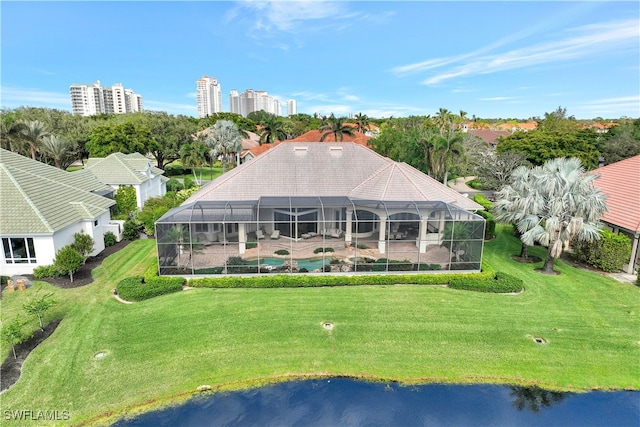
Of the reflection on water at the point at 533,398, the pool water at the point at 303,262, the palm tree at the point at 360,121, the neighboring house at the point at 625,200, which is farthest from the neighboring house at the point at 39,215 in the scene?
the palm tree at the point at 360,121

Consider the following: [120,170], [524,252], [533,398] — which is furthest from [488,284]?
[120,170]

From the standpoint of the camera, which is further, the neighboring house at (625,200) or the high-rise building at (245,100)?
the high-rise building at (245,100)

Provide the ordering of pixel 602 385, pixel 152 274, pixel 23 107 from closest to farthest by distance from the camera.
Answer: pixel 602 385 → pixel 152 274 → pixel 23 107

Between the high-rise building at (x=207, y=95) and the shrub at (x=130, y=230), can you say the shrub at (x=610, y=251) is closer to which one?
the shrub at (x=130, y=230)

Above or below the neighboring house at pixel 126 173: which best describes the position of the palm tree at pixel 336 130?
above

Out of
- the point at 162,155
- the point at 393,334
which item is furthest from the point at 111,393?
the point at 162,155

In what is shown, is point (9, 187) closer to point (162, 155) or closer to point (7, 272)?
point (7, 272)
